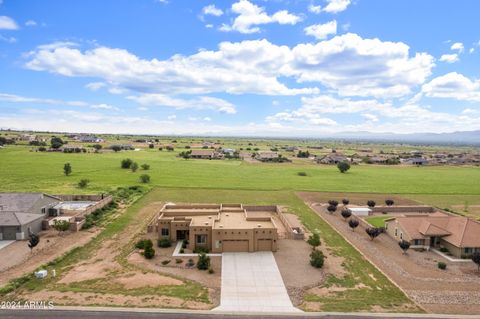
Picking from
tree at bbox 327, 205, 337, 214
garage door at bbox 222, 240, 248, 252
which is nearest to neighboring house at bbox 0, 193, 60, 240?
garage door at bbox 222, 240, 248, 252

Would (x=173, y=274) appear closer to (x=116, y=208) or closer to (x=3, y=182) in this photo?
(x=116, y=208)

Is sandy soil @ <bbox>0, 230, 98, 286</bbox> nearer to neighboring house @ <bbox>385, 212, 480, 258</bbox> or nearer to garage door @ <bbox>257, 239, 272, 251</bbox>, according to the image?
garage door @ <bbox>257, 239, 272, 251</bbox>

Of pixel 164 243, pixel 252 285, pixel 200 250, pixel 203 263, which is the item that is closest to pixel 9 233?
pixel 164 243

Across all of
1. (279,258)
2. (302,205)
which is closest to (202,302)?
(279,258)

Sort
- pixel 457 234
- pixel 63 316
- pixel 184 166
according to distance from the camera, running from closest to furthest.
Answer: pixel 63 316, pixel 457 234, pixel 184 166

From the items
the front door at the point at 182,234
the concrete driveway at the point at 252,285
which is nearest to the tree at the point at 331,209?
the concrete driveway at the point at 252,285

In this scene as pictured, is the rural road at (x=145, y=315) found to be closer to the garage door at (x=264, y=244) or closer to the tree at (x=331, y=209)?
the garage door at (x=264, y=244)
